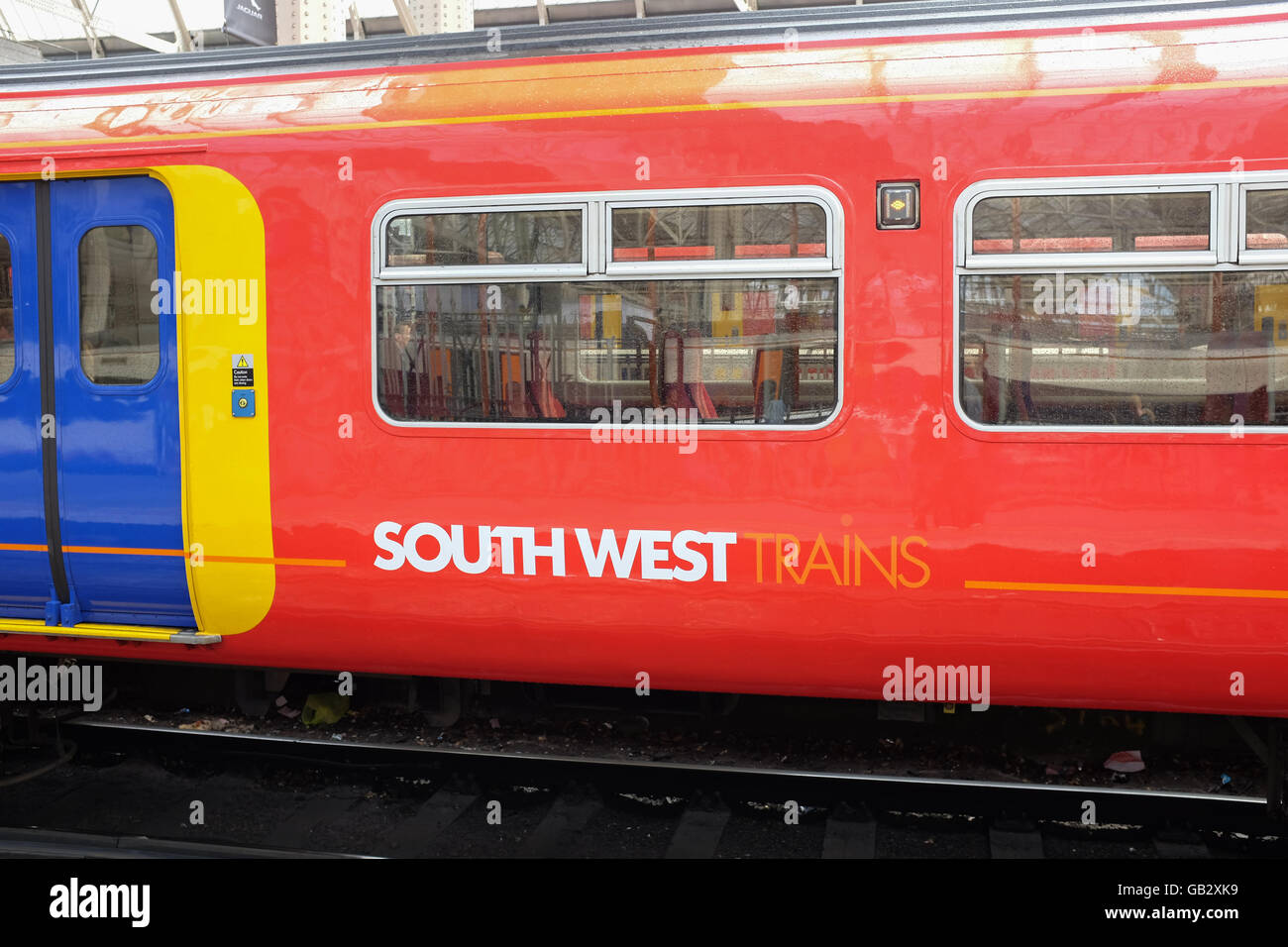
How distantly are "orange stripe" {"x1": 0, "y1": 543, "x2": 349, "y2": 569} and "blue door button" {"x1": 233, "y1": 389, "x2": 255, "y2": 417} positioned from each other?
61cm

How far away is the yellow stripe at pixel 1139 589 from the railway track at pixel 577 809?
3.30 feet

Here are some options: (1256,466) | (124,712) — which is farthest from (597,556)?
(124,712)

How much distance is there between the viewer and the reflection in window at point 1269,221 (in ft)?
12.3

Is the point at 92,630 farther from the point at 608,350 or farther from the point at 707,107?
the point at 707,107

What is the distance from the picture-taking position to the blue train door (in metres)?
Answer: 4.60

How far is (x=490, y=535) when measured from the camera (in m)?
4.34

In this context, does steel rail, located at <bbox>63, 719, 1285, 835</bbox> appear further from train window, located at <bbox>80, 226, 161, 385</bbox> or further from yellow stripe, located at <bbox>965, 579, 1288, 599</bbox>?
train window, located at <bbox>80, 226, 161, 385</bbox>

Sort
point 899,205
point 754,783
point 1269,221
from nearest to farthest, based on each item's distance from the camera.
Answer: point 1269,221 < point 899,205 < point 754,783

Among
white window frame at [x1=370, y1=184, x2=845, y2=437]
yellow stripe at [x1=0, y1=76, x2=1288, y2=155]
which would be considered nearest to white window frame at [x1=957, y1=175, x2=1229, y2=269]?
yellow stripe at [x1=0, y1=76, x2=1288, y2=155]

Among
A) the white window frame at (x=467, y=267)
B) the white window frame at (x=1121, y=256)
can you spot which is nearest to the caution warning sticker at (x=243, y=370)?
the white window frame at (x=467, y=267)

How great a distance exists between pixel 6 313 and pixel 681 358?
3067mm

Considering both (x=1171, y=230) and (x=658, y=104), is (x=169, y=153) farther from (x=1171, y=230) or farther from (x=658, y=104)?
(x=1171, y=230)

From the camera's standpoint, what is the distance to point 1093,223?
3.88 m

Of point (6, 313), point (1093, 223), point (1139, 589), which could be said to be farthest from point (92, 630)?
point (1093, 223)
